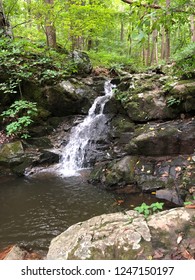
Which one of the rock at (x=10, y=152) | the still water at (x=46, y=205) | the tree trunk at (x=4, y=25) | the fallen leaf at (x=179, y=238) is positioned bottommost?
the still water at (x=46, y=205)

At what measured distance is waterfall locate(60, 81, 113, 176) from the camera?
25.4ft

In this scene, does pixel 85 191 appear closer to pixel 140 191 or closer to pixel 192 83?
pixel 140 191

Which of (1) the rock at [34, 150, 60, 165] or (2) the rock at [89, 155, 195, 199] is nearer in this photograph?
(2) the rock at [89, 155, 195, 199]

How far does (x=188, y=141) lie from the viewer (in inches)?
228

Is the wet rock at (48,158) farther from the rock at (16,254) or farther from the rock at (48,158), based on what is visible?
the rock at (16,254)

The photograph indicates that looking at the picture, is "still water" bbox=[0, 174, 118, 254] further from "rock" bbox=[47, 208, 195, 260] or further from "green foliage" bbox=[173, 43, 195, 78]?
"green foliage" bbox=[173, 43, 195, 78]

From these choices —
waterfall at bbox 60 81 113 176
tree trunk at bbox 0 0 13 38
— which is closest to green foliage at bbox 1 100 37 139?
waterfall at bbox 60 81 113 176

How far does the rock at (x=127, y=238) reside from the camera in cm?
232

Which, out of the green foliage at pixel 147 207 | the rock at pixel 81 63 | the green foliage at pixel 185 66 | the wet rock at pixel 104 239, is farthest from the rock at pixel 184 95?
the rock at pixel 81 63

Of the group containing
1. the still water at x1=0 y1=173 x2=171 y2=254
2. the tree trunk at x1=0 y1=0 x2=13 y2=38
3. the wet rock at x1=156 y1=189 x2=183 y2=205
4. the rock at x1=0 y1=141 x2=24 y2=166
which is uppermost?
the tree trunk at x1=0 y1=0 x2=13 y2=38

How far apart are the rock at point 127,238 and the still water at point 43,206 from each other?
1.45m

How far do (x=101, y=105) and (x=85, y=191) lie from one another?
14.0ft

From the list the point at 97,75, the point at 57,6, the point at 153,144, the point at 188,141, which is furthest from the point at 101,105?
the point at 57,6

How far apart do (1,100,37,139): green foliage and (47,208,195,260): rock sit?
5.42 metres
